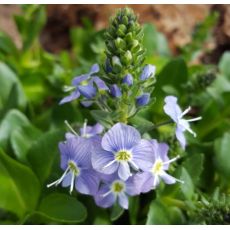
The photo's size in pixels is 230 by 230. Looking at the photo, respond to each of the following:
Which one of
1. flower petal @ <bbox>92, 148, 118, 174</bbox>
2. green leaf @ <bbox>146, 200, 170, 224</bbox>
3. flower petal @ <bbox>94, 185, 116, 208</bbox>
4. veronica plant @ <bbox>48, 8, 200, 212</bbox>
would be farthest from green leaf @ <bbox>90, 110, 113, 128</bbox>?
green leaf @ <bbox>146, 200, 170, 224</bbox>

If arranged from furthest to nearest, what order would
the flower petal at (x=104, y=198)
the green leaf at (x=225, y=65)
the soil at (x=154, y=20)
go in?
the soil at (x=154, y=20)
the green leaf at (x=225, y=65)
the flower petal at (x=104, y=198)

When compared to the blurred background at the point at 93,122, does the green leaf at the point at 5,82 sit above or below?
above

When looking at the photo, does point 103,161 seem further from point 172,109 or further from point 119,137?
point 172,109

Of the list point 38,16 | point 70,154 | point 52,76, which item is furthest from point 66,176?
point 38,16

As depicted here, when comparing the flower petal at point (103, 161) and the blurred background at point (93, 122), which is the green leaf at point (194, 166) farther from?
the flower petal at point (103, 161)

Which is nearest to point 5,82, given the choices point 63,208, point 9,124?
point 9,124

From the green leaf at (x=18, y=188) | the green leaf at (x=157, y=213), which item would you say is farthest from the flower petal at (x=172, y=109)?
the green leaf at (x=18, y=188)

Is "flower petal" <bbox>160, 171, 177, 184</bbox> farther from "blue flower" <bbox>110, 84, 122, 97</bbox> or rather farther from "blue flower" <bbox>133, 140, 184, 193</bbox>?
"blue flower" <bbox>110, 84, 122, 97</bbox>

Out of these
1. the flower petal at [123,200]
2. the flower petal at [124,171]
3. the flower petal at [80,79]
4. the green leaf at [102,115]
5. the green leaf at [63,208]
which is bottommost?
the green leaf at [63,208]
